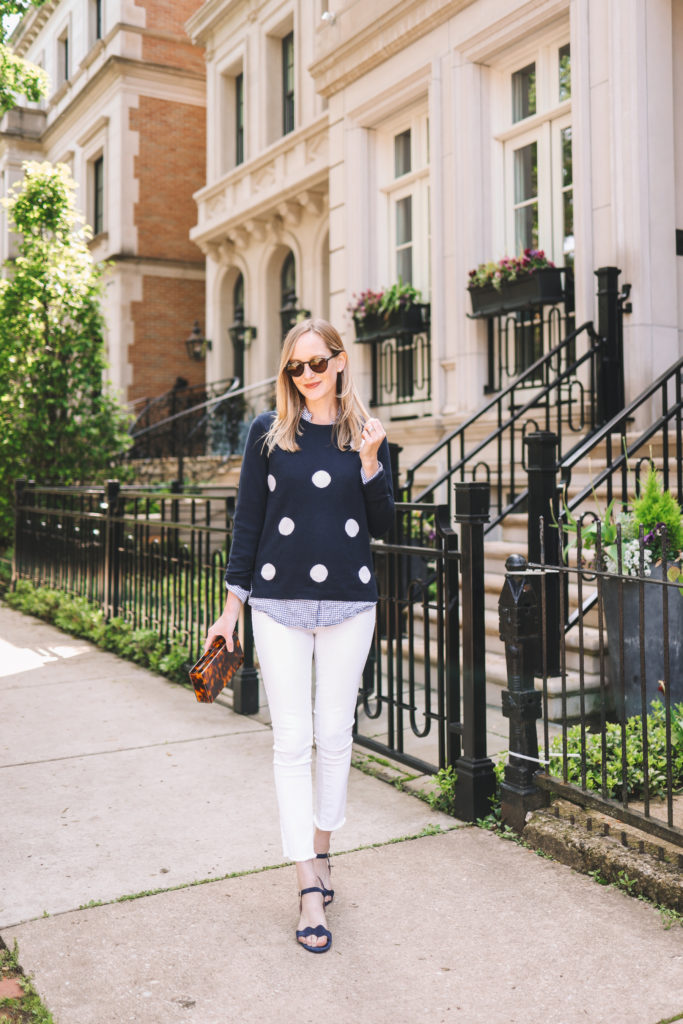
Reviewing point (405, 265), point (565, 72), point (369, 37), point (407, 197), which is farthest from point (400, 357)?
point (369, 37)

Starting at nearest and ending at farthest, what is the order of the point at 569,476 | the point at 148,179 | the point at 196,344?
the point at 569,476 → the point at 196,344 → the point at 148,179

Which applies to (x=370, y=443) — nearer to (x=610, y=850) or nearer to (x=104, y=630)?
(x=610, y=850)

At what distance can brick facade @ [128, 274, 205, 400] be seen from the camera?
2139 centimetres

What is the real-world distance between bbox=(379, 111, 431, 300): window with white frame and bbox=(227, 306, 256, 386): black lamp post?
629 cm

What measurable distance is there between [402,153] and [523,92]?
2.01m

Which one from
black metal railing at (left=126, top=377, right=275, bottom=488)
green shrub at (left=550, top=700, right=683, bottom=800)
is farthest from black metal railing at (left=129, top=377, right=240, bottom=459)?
green shrub at (left=550, top=700, right=683, bottom=800)

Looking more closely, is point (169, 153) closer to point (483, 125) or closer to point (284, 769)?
point (483, 125)

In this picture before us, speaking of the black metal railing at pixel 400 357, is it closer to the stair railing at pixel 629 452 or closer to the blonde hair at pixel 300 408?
the stair railing at pixel 629 452

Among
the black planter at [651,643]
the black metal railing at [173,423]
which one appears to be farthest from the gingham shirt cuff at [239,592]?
the black metal railing at [173,423]

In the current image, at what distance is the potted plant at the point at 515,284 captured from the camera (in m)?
8.98

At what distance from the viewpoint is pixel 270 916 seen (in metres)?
3.31

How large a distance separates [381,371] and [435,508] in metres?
7.51

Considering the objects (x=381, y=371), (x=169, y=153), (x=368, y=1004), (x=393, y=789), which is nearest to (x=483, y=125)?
(x=381, y=371)

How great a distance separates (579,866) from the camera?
3621 millimetres
